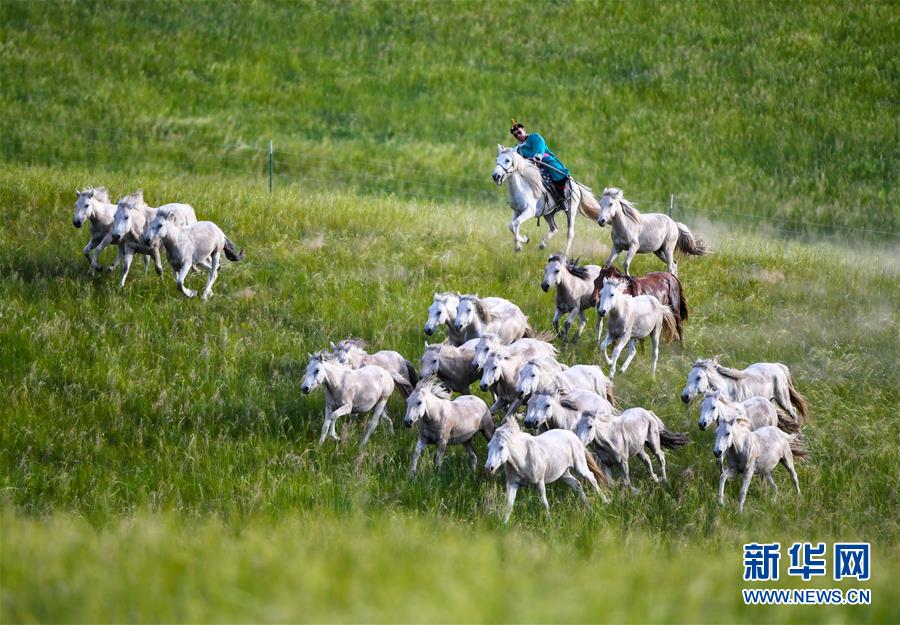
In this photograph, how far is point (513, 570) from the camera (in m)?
7.04

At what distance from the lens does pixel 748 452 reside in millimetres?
12617

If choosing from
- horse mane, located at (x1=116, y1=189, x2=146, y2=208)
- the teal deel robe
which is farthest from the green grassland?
the teal deel robe

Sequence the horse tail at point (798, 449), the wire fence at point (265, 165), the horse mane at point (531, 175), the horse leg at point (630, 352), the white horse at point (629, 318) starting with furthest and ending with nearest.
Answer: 1. the wire fence at point (265, 165)
2. the horse mane at point (531, 175)
3. the horse leg at point (630, 352)
4. the white horse at point (629, 318)
5. the horse tail at point (798, 449)

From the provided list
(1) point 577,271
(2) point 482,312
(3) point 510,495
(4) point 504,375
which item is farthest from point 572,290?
(3) point 510,495

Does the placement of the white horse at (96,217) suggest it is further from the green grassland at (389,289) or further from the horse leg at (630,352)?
the horse leg at (630,352)

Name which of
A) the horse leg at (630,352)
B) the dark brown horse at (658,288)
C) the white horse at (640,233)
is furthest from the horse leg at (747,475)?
the white horse at (640,233)

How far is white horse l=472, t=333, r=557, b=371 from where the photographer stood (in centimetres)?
1377

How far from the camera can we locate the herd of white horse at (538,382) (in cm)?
1262

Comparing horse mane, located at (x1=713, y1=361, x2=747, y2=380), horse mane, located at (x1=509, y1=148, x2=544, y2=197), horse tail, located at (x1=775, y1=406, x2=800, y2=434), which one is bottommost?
horse tail, located at (x1=775, y1=406, x2=800, y2=434)

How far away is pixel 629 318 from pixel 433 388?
437cm

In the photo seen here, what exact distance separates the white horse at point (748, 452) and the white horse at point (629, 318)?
3.21 metres

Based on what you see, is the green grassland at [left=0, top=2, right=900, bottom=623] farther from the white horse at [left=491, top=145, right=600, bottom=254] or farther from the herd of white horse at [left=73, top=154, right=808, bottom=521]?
the white horse at [left=491, top=145, right=600, bottom=254]

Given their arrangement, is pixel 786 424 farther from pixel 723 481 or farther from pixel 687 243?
pixel 687 243

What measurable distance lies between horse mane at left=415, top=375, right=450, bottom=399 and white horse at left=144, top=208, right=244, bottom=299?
592 centimetres
